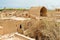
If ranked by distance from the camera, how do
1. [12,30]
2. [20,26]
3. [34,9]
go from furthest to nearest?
1. [34,9]
2. [20,26]
3. [12,30]

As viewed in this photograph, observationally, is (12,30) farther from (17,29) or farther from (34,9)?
(34,9)

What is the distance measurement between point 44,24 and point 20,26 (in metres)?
2.33

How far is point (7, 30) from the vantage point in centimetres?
938

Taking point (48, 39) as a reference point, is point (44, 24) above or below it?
above

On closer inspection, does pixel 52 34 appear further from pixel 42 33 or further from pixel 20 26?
pixel 20 26

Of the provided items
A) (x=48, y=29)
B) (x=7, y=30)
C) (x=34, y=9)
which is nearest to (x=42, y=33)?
(x=48, y=29)

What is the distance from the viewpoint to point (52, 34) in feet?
27.1

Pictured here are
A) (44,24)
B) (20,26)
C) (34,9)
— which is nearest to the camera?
(44,24)

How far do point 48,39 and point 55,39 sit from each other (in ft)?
1.22

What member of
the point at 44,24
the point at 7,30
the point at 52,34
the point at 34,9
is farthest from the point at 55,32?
the point at 34,9

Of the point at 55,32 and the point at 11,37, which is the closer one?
the point at 11,37

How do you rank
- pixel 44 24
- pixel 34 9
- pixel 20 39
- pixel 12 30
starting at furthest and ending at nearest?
pixel 34 9 → pixel 12 30 → pixel 44 24 → pixel 20 39

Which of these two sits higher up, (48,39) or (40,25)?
(40,25)

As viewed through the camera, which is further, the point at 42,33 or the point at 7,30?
the point at 7,30
